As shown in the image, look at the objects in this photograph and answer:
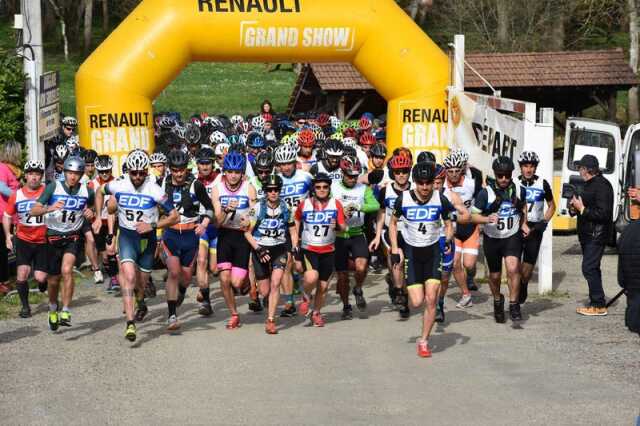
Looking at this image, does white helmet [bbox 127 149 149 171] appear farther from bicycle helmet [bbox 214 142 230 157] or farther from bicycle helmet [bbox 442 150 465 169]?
bicycle helmet [bbox 214 142 230 157]

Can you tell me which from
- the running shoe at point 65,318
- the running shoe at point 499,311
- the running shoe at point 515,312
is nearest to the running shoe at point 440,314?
the running shoe at point 499,311

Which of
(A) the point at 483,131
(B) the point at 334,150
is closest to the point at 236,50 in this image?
(A) the point at 483,131

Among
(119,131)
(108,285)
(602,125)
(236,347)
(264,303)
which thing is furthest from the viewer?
(602,125)

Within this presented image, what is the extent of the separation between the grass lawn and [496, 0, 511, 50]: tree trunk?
10.9 meters

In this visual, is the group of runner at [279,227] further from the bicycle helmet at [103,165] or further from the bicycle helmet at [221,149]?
the bicycle helmet at [221,149]

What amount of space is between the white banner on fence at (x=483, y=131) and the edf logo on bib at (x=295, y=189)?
327cm

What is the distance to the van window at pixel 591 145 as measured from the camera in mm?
21219

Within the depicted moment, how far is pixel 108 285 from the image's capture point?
16.7 meters

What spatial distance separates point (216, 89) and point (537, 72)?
1109 inches

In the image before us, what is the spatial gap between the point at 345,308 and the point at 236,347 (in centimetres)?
216

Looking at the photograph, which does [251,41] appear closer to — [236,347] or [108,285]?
[108,285]

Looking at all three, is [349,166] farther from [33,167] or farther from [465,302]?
[33,167]

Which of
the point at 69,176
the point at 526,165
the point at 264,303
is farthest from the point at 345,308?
the point at 69,176

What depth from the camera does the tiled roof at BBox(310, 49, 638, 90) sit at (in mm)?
31891
